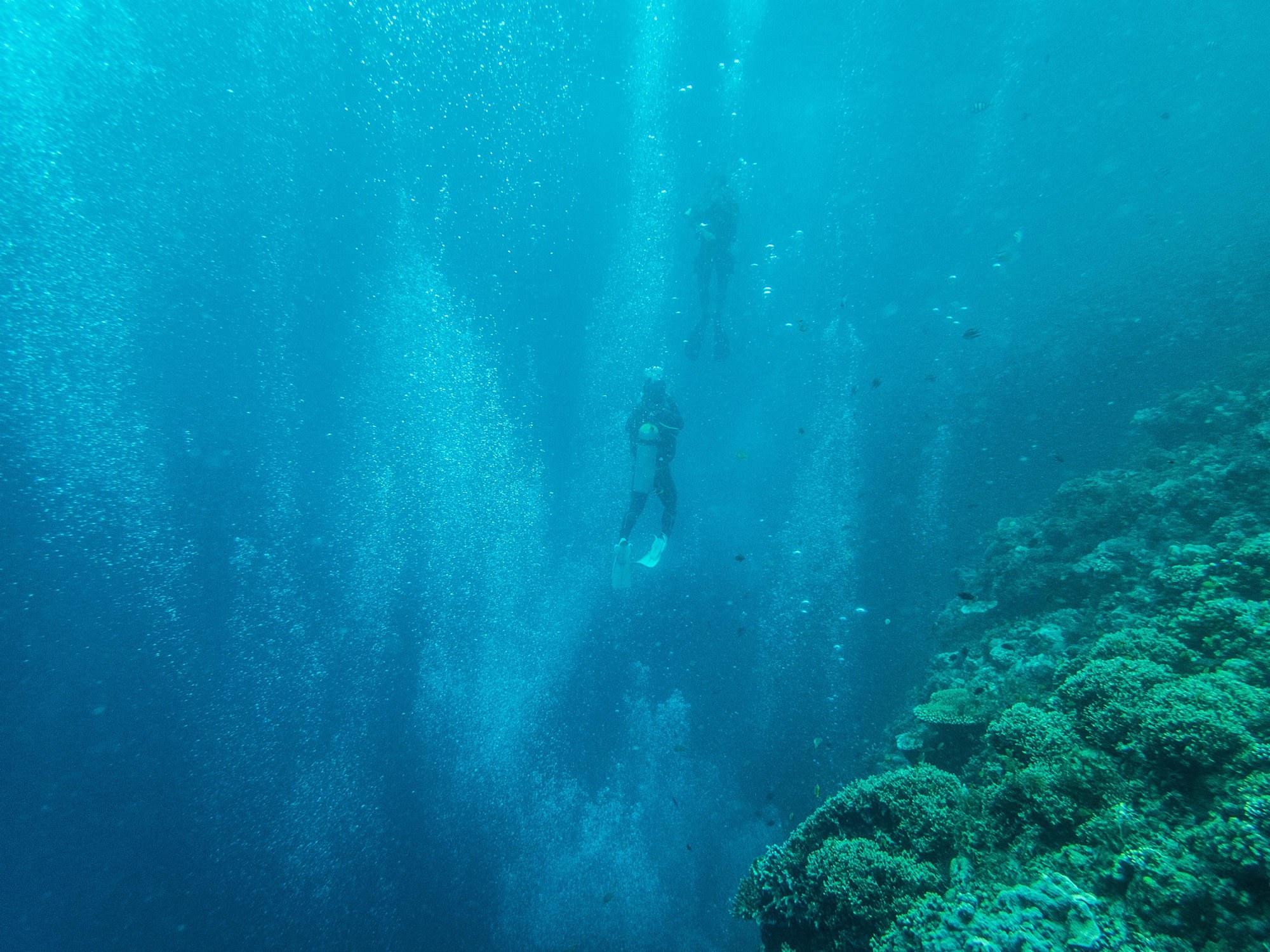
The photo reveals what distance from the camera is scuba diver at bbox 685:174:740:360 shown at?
49.8 ft

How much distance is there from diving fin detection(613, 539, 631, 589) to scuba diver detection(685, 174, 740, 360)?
9361mm

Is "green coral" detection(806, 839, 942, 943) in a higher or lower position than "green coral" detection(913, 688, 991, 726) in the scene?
higher

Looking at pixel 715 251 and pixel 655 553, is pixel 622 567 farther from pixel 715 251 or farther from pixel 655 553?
pixel 715 251

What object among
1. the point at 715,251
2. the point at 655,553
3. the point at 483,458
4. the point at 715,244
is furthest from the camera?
the point at 483,458

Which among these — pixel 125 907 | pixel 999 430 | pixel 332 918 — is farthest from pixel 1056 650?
pixel 125 907

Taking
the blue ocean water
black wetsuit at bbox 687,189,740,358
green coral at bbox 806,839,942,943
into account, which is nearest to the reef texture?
green coral at bbox 806,839,942,943

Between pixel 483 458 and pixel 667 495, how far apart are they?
39.6ft

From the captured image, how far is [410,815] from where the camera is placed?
1061 cm

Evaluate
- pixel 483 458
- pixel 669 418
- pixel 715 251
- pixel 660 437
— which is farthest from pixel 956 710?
pixel 483 458

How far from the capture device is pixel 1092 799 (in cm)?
226

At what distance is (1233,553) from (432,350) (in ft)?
80.5

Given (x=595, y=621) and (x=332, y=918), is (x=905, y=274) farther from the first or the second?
(x=332, y=918)

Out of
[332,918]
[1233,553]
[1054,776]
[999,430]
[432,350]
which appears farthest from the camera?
[432,350]

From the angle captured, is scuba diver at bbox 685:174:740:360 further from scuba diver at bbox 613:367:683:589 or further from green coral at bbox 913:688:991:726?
green coral at bbox 913:688:991:726
